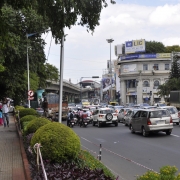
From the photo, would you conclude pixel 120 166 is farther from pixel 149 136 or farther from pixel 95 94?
pixel 95 94

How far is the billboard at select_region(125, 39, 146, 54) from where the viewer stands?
101700 millimetres

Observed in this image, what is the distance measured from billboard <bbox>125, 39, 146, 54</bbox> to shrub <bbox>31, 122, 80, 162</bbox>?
94.8 m

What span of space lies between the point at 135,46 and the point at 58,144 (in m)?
96.2

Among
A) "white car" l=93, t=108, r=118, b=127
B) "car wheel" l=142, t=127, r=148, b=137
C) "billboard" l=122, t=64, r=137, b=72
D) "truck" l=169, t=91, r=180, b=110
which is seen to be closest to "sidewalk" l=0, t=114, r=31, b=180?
"car wheel" l=142, t=127, r=148, b=137

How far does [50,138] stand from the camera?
845cm

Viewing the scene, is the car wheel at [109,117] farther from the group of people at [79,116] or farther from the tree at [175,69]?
Result: the tree at [175,69]

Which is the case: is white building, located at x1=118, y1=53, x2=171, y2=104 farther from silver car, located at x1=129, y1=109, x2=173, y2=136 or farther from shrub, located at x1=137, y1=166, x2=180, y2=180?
shrub, located at x1=137, y1=166, x2=180, y2=180

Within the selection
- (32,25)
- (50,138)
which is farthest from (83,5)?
(32,25)

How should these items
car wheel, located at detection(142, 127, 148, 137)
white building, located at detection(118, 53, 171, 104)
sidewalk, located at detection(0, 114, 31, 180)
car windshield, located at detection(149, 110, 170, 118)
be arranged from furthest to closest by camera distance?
white building, located at detection(118, 53, 171, 104), car wheel, located at detection(142, 127, 148, 137), car windshield, located at detection(149, 110, 170, 118), sidewalk, located at detection(0, 114, 31, 180)

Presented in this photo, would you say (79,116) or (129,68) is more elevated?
(129,68)

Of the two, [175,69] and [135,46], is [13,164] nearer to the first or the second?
[175,69]

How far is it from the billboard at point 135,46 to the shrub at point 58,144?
94.8 meters

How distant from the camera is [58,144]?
8.34 metres

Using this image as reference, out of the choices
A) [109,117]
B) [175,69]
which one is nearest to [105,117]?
[109,117]
